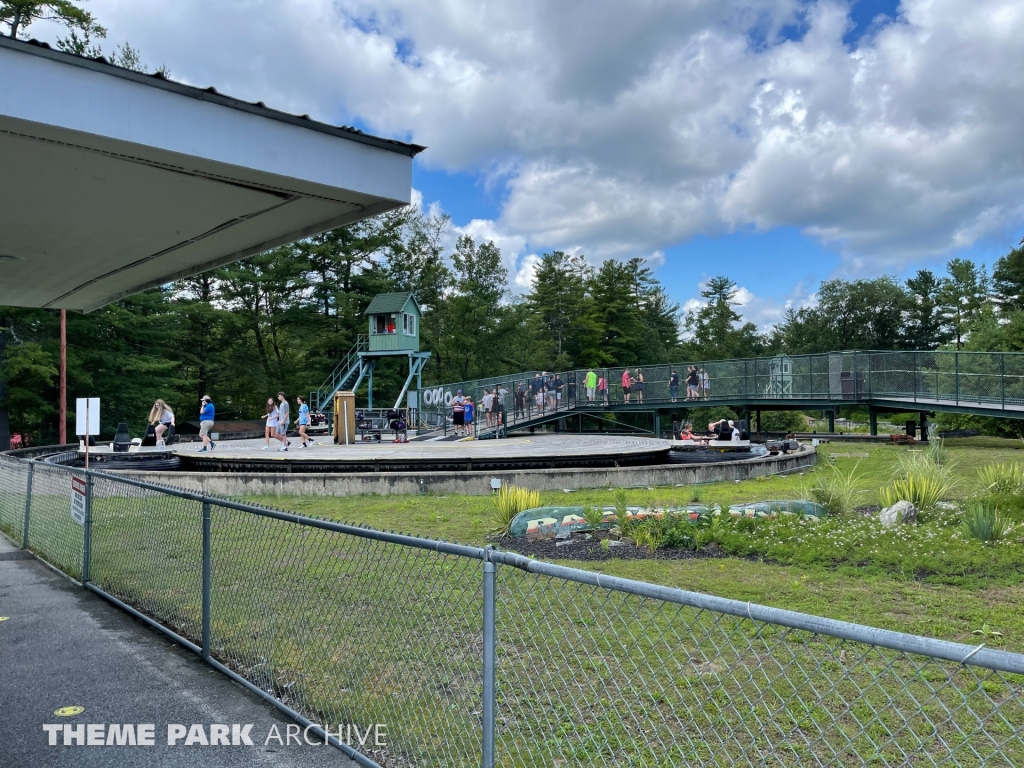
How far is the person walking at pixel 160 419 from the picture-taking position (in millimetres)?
25219

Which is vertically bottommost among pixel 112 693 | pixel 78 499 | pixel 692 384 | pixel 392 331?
pixel 112 693

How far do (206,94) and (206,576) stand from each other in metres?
3.44

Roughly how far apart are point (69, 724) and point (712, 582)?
5323 mm

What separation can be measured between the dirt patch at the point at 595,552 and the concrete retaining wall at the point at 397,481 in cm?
574

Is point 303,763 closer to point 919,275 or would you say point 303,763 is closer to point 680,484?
point 680,484

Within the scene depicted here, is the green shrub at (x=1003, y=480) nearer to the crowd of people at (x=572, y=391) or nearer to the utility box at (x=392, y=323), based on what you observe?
the crowd of people at (x=572, y=391)

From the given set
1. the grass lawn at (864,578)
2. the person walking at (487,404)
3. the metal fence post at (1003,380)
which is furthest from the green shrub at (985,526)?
the person walking at (487,404)

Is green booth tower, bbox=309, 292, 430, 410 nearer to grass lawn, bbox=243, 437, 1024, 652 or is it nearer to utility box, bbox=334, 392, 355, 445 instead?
utility box, bbox=334, 392, 355, 445

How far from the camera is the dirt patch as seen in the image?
8773 millimetres

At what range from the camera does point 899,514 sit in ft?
33.1

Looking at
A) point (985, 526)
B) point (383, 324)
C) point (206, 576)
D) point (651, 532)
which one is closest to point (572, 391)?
point (383, 324)

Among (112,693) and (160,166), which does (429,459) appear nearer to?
(112,693)

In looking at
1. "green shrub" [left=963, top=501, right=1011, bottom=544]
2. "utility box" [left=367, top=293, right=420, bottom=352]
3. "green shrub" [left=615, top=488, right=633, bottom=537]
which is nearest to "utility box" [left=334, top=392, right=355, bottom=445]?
"utility box" [left=367, top=293, right=420, bottom=352]

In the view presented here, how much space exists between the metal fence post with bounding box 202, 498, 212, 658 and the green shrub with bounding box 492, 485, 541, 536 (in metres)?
5.06
